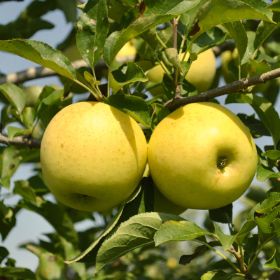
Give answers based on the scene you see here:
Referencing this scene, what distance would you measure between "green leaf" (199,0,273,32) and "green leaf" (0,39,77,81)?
383mm

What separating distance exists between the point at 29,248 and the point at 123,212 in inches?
41.3

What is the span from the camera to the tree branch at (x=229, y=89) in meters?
1.59

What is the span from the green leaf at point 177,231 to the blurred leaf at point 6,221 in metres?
1.12

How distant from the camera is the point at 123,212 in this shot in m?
1.69

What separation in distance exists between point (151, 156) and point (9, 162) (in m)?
0.94

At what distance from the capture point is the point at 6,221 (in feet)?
8.16

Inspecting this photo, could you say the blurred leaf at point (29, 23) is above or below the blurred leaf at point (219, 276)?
above

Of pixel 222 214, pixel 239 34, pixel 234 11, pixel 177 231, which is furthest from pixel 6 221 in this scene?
pixel 234 11

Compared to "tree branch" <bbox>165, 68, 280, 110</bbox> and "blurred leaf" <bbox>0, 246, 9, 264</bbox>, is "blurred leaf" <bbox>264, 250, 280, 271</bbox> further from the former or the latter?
"blurred leaf" <bbox>0, 246, 9, 264</bbox>

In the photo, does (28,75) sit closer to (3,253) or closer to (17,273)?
(3,253)

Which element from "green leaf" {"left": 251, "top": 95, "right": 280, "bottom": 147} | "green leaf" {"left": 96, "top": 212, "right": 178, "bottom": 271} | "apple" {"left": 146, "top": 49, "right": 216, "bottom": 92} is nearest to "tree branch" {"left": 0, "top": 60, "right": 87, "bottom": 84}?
"apple" {"left": 146, "top": 49, "right": 216, "bottom": 92}

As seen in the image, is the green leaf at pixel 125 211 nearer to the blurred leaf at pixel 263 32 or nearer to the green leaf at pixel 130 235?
the green leaf at pixel 130 235

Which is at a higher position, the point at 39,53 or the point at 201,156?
the point at 39,53

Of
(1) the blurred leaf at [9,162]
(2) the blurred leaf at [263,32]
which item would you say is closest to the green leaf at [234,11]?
(2) the blurred leaf at [263,32]
